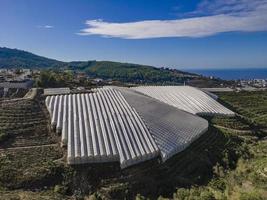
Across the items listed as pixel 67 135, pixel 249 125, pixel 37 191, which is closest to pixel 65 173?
pixel 37 191

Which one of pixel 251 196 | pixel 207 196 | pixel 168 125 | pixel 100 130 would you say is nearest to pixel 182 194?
pixel 207 196

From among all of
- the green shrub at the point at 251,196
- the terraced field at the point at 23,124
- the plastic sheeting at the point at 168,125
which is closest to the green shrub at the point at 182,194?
the green shrub at the point at 251,196

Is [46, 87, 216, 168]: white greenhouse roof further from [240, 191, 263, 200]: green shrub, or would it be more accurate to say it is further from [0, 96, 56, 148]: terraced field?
[240, 191, 263, 200]: green shrub

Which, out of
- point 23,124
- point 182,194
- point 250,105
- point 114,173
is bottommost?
point 250,105

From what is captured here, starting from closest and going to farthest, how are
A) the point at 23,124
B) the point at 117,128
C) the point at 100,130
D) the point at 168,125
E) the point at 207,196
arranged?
the point at 207,196
the point at 100,130
the point at 117,128
the point at 23,124
the point at 168,125

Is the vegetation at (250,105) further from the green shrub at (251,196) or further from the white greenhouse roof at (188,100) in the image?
the green shrub at (251,196)

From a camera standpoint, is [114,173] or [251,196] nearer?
[251,196]

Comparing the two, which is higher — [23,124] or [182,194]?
[23,124]

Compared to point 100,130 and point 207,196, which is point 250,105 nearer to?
point 100,130

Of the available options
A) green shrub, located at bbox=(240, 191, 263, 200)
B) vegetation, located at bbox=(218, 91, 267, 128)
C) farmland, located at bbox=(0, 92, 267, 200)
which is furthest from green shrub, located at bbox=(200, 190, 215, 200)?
vegetation, located at bbox=(218, 91, 267, 128)
